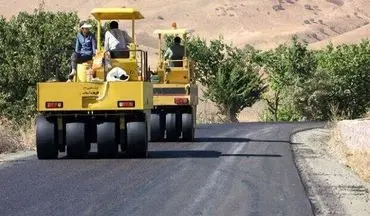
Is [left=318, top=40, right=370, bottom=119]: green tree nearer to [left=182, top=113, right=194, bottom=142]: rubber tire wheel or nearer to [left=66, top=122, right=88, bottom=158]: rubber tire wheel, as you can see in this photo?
[left=182, top=113, right=194, bottom=142]: rubber tire wheel

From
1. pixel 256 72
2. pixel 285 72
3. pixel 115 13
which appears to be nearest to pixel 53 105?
pixel 115 13

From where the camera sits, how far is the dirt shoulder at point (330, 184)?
41.0 feet

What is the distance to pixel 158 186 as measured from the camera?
14.4 meters

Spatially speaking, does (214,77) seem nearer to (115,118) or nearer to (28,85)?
(28,85)

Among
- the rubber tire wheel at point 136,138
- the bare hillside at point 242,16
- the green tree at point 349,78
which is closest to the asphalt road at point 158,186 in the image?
the rubber tire wheel at point 136,138

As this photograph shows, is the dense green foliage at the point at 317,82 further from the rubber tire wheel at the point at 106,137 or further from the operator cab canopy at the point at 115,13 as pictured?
the rubber tire wheel at the point at 106,137

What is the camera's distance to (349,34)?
153625mm

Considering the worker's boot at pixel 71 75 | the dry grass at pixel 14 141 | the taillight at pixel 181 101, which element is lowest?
the dry grass at pixel 14 141

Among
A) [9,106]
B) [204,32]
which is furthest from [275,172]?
[204,32]

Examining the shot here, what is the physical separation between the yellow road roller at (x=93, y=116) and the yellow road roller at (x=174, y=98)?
7.52 metres

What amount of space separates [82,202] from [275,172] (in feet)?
18.7

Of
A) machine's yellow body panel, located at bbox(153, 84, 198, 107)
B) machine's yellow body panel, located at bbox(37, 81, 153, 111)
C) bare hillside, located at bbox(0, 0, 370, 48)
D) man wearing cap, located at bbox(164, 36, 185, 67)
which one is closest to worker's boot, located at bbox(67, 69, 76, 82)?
machine's yellow body panel, located at bbox(37, 81, 153, 111)

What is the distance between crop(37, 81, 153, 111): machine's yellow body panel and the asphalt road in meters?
1.20

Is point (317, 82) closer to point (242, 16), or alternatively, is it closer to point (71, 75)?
point (71, 75)
